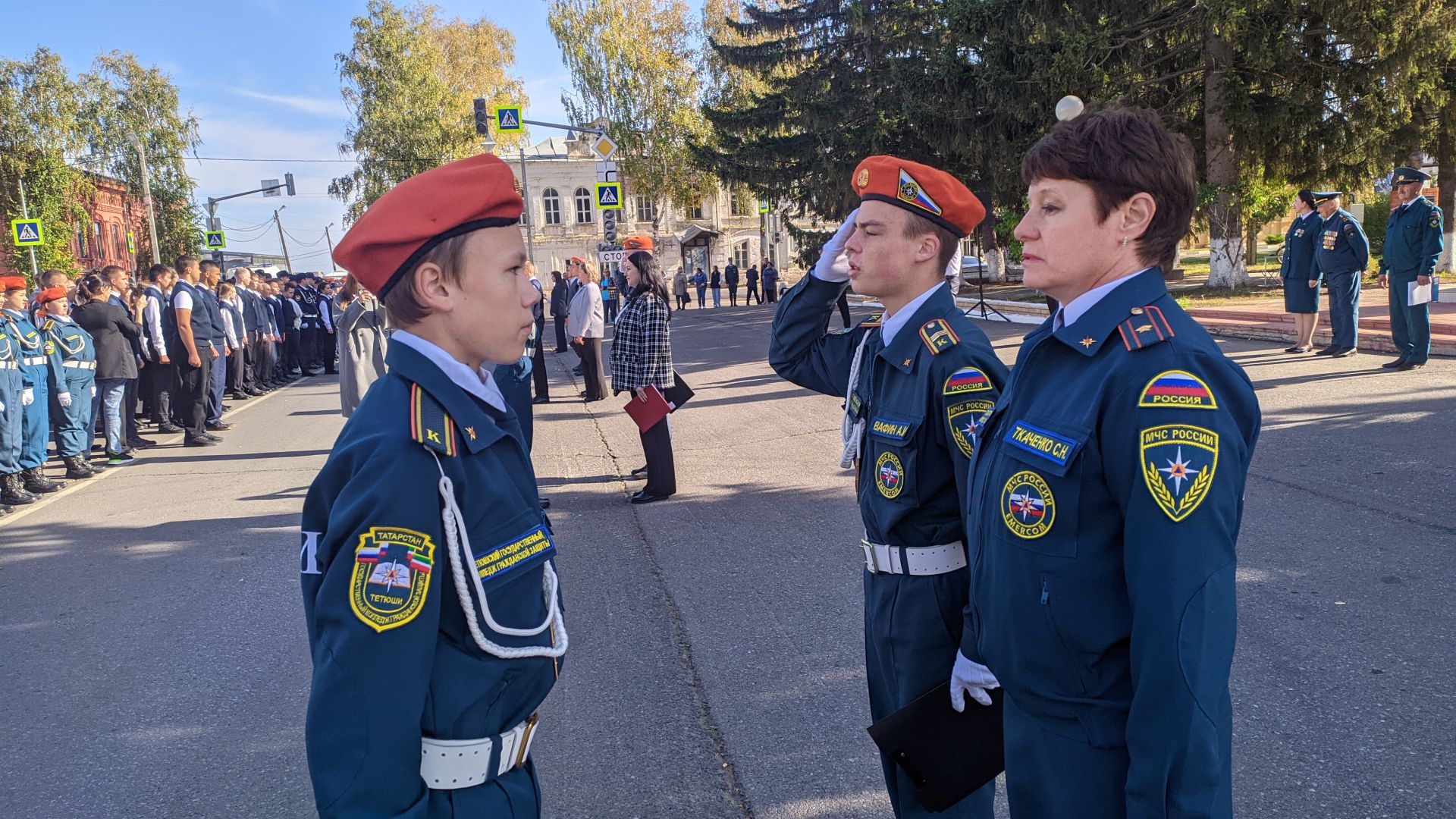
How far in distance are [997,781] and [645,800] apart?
1.30 meters

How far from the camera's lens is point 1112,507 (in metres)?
1.70

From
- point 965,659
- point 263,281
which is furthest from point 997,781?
point 263,281

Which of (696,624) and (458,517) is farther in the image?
(696,624)

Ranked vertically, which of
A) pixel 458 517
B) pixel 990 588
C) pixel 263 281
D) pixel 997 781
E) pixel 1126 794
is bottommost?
pixel 997 781

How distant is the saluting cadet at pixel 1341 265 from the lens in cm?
1109

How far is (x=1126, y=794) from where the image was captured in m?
1.63

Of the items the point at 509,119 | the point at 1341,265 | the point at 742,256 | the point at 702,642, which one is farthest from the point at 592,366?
the point at 742,256

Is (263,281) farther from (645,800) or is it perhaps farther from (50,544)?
(645,800)

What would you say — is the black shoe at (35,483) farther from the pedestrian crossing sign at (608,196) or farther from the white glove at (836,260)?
the pedestrian crossing sign at (608,196)

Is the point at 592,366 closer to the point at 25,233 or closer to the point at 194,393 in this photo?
the point at 194,393

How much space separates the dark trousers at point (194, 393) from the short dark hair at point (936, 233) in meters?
11.7

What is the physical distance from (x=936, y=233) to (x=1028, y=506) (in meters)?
1.26

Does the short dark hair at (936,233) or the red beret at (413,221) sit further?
the short dark hair at (936,233)

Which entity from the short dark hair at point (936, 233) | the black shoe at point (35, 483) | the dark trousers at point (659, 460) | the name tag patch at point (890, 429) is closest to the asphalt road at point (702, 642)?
the dark trousers at point (659, 460)
